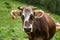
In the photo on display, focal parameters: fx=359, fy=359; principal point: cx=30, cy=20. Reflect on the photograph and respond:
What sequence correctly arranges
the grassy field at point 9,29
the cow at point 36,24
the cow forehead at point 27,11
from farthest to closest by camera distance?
the grassy field at point 9,29 < the cow forehead at point 27,11 < the cow at point 36,24

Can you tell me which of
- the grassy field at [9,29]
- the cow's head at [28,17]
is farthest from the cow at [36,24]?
the grassy field at [9,29]

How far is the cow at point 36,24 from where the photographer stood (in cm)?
932

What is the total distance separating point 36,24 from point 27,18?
102cm

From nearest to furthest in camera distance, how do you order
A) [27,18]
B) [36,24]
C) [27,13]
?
[27,18], [27,13], [36,24]

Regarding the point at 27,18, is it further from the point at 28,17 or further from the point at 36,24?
the point at 36,24

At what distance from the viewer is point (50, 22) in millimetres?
11328

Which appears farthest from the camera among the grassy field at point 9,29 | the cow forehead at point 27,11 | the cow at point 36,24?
the grassy field at point 9,29

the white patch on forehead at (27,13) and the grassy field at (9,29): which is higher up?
the white patch on forehead at (27,13)

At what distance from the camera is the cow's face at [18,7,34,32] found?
9161 millimetres

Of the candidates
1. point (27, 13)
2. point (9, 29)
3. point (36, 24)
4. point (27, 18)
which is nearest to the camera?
point (27, 18)

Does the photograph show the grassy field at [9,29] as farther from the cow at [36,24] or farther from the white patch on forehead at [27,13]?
the white patch on forehead at [27,13]

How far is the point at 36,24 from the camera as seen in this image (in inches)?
405

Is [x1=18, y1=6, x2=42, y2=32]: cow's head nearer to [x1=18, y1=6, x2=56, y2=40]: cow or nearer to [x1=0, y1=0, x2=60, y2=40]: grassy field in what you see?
[x1=18, y1=6, x2=56, y2=40]: cow

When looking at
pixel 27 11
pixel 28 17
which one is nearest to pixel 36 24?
pixel 27 11
